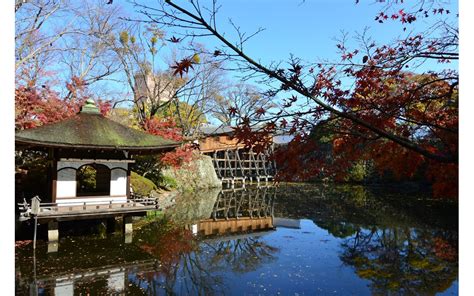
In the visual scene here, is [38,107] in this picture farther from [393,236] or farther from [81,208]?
[393,236]

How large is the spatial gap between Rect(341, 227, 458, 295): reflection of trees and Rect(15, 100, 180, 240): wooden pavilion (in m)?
6.18

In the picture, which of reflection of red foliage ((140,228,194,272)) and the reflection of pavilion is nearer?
reflection of red foliage ((140,228,194,272))

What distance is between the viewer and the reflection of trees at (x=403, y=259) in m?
6.15

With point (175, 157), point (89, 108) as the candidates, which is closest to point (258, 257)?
point (89, 108)

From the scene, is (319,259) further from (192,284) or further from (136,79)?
(136,79)

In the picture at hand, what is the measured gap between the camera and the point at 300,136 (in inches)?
130

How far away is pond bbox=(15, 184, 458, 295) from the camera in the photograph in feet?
19.8

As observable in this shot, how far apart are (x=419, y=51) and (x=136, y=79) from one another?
19.8 m

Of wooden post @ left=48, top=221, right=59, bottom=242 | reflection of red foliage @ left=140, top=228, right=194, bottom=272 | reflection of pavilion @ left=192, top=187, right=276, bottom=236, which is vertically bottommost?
reflection of pavilion @ left=192, top=187, right=276, bottom=236

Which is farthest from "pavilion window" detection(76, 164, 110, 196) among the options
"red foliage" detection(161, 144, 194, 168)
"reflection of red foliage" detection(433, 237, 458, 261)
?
"reflection of red foliage" detection(433, 237, 458, 261)

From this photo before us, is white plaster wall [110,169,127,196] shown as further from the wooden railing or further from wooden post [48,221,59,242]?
wooden post [48,221,59,242]

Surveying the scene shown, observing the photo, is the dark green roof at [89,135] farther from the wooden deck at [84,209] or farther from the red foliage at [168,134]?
the red foliage at [168,134]

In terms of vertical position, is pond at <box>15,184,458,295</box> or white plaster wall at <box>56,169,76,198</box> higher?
white plaster wall at <box>56,169,76,198</box>

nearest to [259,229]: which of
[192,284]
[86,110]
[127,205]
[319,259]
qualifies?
[319,259]
